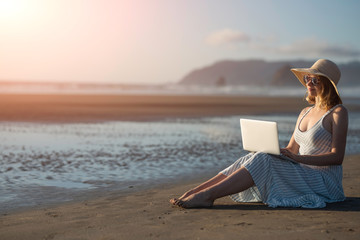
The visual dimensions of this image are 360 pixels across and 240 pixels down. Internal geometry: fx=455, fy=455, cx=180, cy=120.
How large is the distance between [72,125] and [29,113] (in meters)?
5.04

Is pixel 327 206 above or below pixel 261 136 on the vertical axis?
below

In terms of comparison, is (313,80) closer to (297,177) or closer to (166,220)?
(297,177)

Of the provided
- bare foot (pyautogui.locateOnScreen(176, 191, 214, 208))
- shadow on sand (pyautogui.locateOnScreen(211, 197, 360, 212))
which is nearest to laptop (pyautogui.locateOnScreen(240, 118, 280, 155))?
shadow on sand (pyautogui.locateOnScreen(211, 197, 360, 212))

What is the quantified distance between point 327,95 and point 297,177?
38.8 inches

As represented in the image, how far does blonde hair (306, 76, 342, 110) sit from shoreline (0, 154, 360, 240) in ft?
3.71

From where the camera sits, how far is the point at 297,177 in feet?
16.0

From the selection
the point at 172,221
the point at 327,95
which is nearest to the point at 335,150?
the point at 327,95

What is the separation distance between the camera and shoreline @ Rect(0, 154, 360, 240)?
4.03 meters

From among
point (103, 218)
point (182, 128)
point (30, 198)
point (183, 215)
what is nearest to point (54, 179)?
point (30, 198)

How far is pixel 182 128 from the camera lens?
49.1 feet

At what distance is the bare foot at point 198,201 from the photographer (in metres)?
4.92

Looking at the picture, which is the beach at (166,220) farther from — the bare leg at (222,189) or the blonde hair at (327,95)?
the blonde hair at (327,95)

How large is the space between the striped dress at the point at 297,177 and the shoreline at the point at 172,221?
0.39 ft

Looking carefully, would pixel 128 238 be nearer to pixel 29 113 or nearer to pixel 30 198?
pixel 30 198
